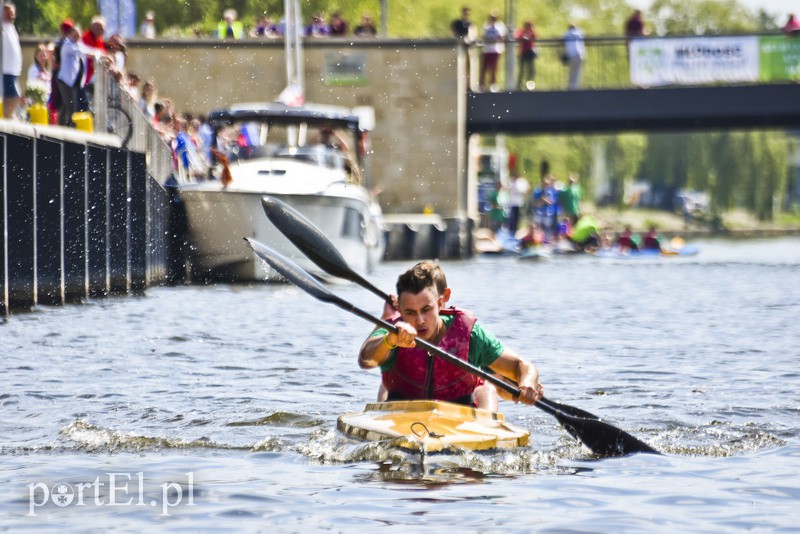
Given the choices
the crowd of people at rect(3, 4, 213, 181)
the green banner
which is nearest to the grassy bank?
the green banner

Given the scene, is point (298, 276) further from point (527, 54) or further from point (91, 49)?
point (527, 54)

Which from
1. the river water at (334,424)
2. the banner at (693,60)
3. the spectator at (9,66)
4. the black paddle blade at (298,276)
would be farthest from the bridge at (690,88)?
the black paddle blade at (298,276)

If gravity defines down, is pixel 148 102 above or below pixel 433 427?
above

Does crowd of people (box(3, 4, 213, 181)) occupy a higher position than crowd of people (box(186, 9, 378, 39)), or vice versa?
crowd of people (box(186, 9, 378, 39))

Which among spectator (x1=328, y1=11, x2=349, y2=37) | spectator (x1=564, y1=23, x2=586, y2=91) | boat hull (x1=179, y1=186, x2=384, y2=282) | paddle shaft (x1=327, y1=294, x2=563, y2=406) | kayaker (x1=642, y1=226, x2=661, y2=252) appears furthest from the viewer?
kayaker (x1=642, y1=226, x2=661, y2=252)

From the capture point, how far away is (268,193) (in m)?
22.5

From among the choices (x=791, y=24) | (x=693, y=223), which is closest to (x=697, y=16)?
(x=693, y=223)

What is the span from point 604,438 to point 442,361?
110 cm

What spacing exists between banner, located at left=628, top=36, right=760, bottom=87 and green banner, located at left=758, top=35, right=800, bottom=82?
0.16 meters

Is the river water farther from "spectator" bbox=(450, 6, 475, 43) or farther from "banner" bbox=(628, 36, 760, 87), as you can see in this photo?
"spectator" bbox=(450, 6, 475, 43)

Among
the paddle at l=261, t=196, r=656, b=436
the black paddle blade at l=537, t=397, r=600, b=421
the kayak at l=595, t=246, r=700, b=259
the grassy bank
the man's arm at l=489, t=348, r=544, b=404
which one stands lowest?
the grassy bank

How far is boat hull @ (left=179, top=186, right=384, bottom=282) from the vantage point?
882 inches

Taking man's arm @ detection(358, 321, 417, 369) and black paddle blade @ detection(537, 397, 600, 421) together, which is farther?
black paddle blade @ detection(537, 397, 600, 421)

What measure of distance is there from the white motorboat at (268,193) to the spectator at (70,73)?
3.32m
